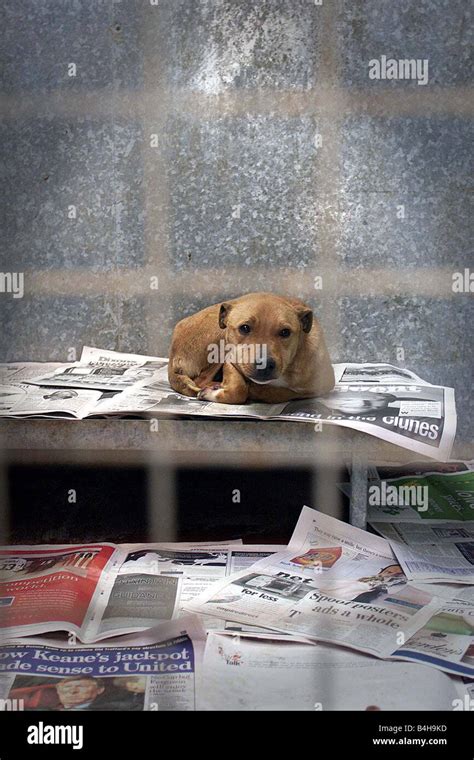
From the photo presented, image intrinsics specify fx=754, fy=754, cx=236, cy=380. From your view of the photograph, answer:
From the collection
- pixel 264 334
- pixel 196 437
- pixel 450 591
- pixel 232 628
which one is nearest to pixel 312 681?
pixel 232 628

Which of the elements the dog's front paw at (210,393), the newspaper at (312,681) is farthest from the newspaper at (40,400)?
the newspaper at (312,681)

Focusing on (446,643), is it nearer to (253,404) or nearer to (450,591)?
(450,591)

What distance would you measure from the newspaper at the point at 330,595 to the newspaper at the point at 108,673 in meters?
0.09

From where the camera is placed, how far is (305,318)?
1.14m

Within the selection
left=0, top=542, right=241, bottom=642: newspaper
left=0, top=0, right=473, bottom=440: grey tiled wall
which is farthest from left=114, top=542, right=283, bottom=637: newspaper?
left=0, top=0, right=473, bottom=440: grey tiled wall

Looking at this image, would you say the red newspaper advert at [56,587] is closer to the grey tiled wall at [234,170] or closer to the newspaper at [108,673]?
the newspaper at [108,673]

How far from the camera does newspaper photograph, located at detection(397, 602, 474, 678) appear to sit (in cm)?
74

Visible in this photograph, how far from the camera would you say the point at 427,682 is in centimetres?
71

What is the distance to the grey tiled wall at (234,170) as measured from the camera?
1.44 meters

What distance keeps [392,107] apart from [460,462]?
696mm

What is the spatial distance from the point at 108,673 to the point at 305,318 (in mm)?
606

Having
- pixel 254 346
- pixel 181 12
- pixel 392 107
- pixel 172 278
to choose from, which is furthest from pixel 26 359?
pixel 392 107

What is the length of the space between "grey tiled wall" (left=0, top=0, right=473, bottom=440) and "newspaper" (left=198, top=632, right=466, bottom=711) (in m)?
0.84
